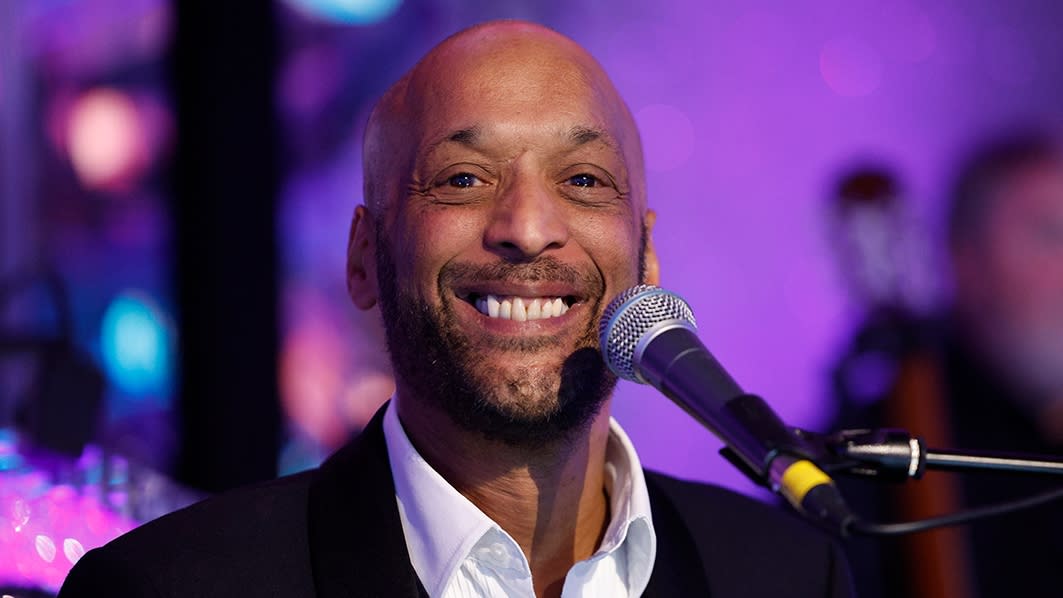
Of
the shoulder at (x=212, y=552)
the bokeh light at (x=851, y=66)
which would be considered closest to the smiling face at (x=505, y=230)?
the shoulder at (x=212, y=552)

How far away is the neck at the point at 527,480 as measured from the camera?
2.10m

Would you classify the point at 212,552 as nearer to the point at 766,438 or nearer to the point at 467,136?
the point at 467,136

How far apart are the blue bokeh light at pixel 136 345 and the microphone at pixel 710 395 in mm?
2453

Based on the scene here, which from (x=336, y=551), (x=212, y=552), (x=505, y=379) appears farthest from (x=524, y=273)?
(x=212, y=552)

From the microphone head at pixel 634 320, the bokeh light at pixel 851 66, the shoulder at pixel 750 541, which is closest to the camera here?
the microphone head at pixel 634 320

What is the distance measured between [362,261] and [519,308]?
465mm

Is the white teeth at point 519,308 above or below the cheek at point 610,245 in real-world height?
below

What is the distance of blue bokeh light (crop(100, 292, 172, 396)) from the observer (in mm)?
3793

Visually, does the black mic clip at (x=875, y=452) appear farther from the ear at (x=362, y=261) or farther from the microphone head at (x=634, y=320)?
the ear at (x=362, y=261)

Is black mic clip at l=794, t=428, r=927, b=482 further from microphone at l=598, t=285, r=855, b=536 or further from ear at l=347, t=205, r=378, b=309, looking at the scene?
ear at l=347, t=205, r=378, b=309

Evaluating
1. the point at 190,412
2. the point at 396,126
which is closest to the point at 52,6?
the point at 190,412

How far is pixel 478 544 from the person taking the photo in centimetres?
202

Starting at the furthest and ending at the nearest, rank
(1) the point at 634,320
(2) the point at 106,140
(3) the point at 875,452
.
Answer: (2) the point at 106,140, (1) the point at 634,320, (3) the point at 875,452

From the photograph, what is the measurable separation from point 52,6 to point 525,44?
217cm
